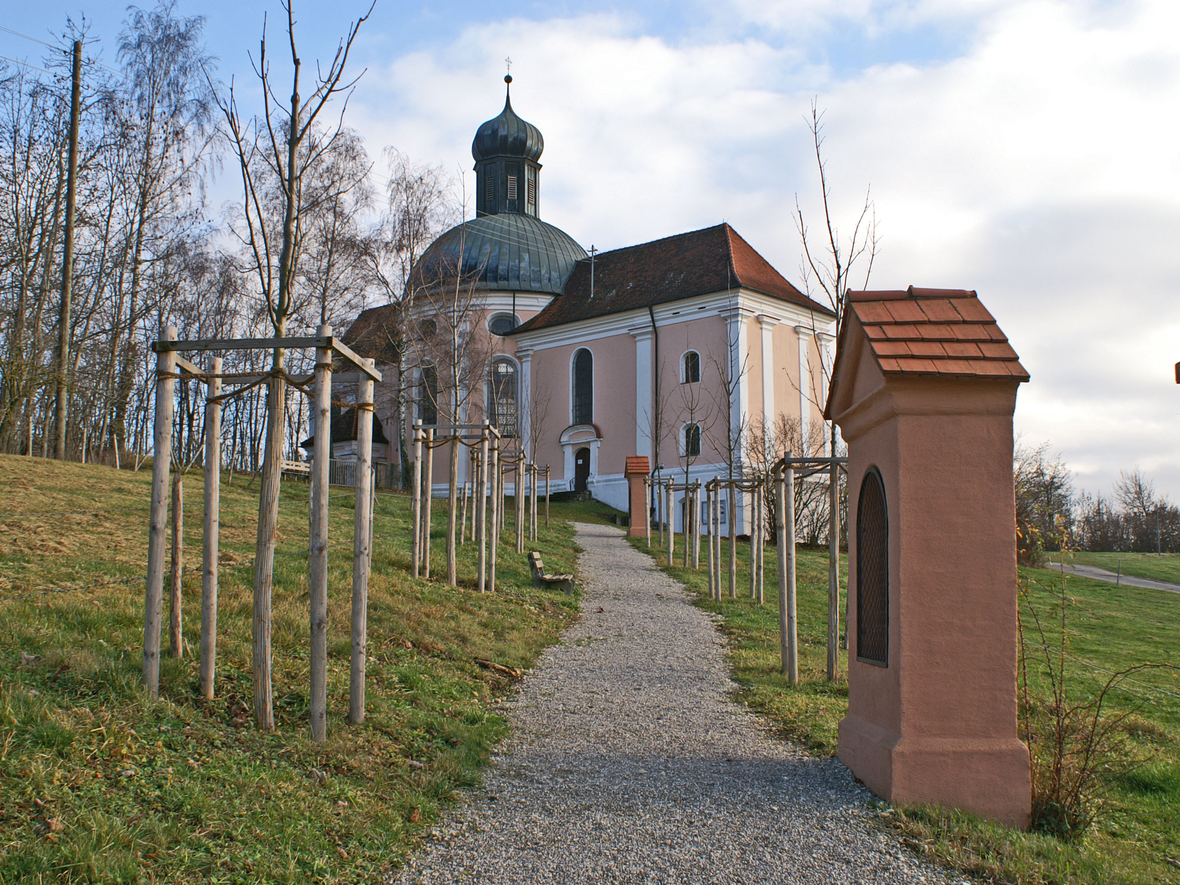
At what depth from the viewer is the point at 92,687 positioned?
4.70 meters

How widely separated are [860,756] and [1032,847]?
1.11m

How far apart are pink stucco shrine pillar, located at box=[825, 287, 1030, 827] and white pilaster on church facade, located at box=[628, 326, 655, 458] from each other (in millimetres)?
29868

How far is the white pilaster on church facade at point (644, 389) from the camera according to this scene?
35.2 meters

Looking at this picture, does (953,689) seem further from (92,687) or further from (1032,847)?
(92,687)

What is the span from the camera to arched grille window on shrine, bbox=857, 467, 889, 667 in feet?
17.2

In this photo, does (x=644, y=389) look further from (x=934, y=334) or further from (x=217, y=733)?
(x=217, y=733)

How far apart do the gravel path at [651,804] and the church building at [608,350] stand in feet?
75.0

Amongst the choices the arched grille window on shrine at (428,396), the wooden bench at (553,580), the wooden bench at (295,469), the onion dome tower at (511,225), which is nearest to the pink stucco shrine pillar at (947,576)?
the wooden bench at (553,580)

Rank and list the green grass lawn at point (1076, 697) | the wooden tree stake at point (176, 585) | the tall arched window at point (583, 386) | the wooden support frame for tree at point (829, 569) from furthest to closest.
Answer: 1. the tall arched window at point (583, 386)
2. the wooden support frame for tree at point (829, 569)
3. the wooden tree stake at point (176, 585)
4. the green grass lawn at point (1076, 697)

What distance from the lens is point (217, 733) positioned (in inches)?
183

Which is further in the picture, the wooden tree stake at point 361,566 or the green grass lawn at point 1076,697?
the wooden tree stake at point 361,566

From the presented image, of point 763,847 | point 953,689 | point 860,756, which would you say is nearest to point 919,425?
point 953,689

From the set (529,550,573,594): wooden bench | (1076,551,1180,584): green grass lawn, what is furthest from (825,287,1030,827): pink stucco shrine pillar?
(1076,551,1180,584): green grass lawn

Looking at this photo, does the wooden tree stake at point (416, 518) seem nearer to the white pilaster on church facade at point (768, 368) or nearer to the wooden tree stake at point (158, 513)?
the wooden tree stake at point (158, 513)
